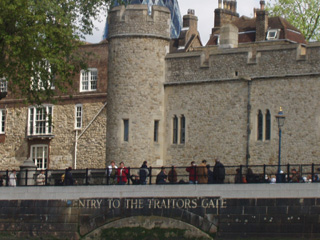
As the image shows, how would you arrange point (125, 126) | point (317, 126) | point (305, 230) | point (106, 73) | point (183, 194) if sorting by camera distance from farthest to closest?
1. point (106, 73)
2. point (125, 126)
3. point (317, 126)
4. point (183, 194)
5. point (305, 230)

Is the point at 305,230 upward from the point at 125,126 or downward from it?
downward

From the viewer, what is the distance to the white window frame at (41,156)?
5394 centimetres

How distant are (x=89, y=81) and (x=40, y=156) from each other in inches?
186

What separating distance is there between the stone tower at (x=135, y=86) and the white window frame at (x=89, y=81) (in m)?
5.26

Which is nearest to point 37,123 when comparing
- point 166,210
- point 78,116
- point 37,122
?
point 37,122

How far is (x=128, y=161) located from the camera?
46875 mm

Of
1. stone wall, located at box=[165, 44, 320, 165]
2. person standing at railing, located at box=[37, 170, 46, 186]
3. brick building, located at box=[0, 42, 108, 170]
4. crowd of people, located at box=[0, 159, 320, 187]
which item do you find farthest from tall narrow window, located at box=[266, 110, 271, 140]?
person standing at railing, located at box=[37, 170, 46, 186]

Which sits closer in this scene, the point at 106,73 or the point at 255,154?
the point at 255,154

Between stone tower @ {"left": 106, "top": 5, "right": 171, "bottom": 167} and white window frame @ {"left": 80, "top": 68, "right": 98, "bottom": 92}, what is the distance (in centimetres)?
526

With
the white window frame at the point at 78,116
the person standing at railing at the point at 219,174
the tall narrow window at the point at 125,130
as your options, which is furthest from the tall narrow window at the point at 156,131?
the person standing at railing at the point at 219,174

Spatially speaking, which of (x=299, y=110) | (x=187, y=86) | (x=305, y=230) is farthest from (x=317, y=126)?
(x=305, y=230)

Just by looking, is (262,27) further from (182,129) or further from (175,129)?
(182,129)

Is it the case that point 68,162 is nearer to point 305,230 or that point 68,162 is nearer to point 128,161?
point 128,161

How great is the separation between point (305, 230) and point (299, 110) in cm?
1108
